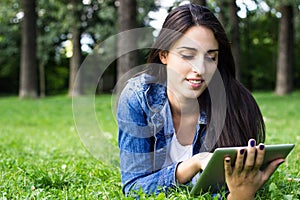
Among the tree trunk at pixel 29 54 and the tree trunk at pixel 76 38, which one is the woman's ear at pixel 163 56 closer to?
the tree trunk at pixel 29 54

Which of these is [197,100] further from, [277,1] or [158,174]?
[277,1]

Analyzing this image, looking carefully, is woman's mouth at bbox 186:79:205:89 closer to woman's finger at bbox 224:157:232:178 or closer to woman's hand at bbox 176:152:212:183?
woman's hand at bbox 176:152:212:183

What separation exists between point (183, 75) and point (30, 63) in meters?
16.1

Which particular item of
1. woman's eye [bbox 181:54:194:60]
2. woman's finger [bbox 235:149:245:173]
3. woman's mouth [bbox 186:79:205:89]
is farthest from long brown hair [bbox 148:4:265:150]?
woman's finger [bbox 235:149:245:173]

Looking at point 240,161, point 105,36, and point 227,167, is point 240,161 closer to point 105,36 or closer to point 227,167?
point 227,167

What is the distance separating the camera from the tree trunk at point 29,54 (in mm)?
17812

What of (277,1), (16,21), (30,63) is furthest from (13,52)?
(277,1)

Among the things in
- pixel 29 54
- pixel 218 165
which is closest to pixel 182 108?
pixel 218 165

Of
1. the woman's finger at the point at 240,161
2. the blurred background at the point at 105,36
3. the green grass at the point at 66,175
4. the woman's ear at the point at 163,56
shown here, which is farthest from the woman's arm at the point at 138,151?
the blurred background at the point at 105,36

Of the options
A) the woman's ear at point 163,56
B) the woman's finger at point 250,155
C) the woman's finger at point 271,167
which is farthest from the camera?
the woman's ear at point 163,56

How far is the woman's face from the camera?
2.60 metres

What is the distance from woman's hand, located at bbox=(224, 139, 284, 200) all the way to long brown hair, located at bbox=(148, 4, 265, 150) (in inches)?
15.4

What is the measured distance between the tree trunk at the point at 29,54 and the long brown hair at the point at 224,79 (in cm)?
1562

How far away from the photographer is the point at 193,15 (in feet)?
8.61
